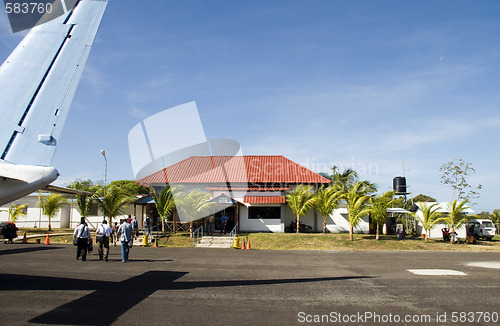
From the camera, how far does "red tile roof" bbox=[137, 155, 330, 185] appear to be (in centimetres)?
3438

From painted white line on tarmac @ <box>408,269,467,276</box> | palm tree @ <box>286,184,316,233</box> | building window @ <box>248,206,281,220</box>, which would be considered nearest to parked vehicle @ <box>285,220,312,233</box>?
building window @ <box>248,206,281,220</box>

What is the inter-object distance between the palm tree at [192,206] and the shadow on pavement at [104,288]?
1410 cm

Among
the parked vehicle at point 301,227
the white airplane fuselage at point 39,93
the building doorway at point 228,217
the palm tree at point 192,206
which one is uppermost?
the white airplane fuselage at point 39,93

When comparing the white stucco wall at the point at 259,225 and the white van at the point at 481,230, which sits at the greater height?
the white stucco wall at the point at 259,225

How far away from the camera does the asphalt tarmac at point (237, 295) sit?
6973mm

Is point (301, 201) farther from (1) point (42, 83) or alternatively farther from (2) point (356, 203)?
(1) point (42, 83)

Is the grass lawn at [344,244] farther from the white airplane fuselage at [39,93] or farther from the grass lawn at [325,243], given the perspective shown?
the white airplane fuselage at [39,93]

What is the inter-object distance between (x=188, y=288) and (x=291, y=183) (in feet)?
82.9

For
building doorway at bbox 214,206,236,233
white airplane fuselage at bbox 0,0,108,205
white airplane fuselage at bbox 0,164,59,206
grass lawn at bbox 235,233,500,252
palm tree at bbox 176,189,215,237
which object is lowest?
grass lawn at bbox 235,233,500,252

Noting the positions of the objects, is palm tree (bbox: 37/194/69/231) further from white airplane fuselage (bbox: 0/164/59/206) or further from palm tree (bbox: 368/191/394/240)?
white airplane fuselage (bbox: 0/164/59/206)

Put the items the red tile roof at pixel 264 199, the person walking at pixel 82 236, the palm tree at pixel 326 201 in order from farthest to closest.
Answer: the red tile roof at pixel 264 199 → the palm tree at pixel 326 201 → the person walking at pixel 82 236

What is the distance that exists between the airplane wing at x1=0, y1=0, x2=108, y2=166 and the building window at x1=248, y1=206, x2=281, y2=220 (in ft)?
81.2

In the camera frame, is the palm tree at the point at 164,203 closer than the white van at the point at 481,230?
Yes

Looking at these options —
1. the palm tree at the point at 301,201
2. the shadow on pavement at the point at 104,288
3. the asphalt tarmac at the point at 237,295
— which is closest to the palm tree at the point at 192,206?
the palm tree at the point at 301,201
